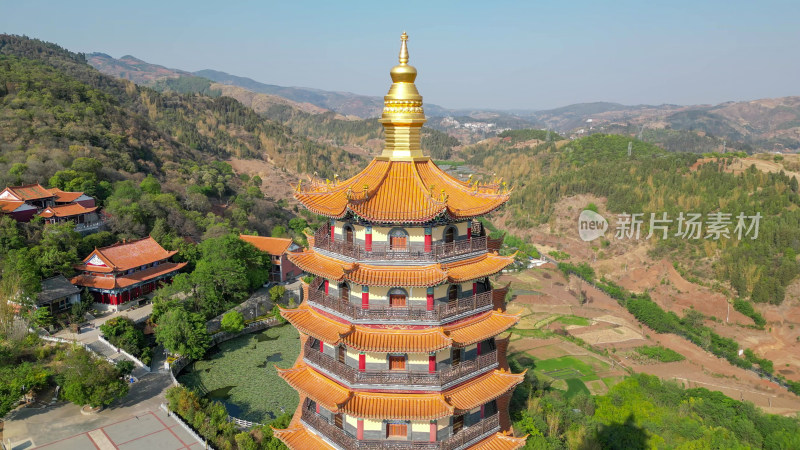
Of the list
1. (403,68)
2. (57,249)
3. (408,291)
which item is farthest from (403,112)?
(57,249)

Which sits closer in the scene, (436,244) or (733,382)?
(436,244)

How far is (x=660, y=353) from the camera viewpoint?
51.5m

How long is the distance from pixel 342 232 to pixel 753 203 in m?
89.2

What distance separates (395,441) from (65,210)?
47.4 metres

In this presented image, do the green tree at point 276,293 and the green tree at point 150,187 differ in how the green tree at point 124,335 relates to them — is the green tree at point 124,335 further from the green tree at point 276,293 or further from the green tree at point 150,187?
the green tree at point 150,187

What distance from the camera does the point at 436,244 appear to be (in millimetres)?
15547

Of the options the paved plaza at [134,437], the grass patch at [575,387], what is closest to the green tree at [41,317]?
the paved plaza at [134,437]

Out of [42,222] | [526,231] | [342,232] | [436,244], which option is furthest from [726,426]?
[526,231]

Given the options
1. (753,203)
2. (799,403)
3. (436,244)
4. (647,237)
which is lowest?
(799,403)

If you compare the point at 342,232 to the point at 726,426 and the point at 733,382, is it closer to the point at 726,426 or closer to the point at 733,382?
the point at 726,426

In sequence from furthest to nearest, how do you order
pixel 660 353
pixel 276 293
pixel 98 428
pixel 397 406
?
pixel 660 353
pixel 276 293
pixel 98 428
pixel 397 406

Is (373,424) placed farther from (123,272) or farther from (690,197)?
(690,197)

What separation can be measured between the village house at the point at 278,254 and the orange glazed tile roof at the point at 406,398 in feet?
133

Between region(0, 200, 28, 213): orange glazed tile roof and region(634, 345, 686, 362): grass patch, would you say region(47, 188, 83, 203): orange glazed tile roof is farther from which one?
region(634, 345, 686, 362): grass patch
